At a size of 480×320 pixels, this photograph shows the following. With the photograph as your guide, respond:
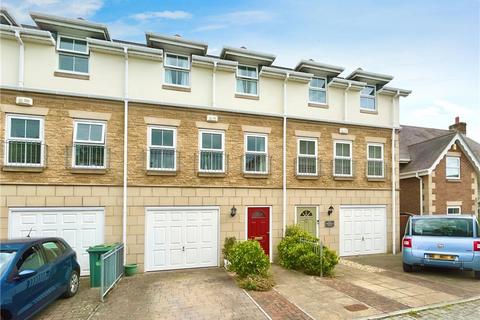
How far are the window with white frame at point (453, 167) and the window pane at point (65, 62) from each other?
17644 millimetres

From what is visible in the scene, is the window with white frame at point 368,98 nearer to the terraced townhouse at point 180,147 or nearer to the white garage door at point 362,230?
the terraced townhouse at point 180,147

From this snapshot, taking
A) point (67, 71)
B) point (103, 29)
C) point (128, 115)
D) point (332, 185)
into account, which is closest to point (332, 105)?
point (332, 185)

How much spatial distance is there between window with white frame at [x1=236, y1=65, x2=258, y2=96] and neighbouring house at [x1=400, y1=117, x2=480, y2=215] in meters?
9.71

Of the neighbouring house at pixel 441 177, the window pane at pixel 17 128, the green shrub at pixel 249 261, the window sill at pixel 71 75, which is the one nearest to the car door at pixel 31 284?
the window pane at pixel 17 128

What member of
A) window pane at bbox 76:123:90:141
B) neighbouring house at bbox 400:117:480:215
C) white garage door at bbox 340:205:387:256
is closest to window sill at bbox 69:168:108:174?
window pane at bbox 76:123:90:141

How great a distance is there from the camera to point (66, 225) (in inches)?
399

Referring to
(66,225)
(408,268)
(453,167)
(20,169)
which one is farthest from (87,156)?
(453,167)

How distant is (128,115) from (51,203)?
12.0 ft

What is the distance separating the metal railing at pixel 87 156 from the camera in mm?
10148

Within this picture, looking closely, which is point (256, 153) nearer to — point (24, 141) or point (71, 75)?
point (71, 75)

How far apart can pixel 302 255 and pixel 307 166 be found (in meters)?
3.89

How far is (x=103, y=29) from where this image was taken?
1066 cm

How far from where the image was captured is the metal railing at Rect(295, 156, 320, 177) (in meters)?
13.0

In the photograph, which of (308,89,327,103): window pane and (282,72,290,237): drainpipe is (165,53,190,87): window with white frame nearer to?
(282,72,290,237): drainpipe
